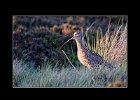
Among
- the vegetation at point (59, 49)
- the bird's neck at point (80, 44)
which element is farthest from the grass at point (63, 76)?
the bird's neck at point (80, 44)

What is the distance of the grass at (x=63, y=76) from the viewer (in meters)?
6.34

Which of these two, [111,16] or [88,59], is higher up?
[111,16]

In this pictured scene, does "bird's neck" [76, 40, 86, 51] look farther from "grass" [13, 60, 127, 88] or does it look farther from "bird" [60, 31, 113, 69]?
"grass" [13, 60, 127, 88]

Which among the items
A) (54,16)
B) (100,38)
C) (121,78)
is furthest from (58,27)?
(121,78)

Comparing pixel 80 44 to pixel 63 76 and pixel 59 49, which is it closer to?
pixel 59 49

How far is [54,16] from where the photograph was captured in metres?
6.39

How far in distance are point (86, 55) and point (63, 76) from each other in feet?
1.28

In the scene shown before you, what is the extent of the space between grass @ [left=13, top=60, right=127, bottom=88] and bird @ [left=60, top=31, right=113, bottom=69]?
0.22 ft

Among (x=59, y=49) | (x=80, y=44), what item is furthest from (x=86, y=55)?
(x=59, y=49)

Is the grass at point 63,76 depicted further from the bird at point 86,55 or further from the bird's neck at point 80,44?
the bird's neck at point 80,44

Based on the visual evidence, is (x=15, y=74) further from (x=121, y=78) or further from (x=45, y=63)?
(x=121, y=78)

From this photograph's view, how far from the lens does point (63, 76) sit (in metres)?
6.36
